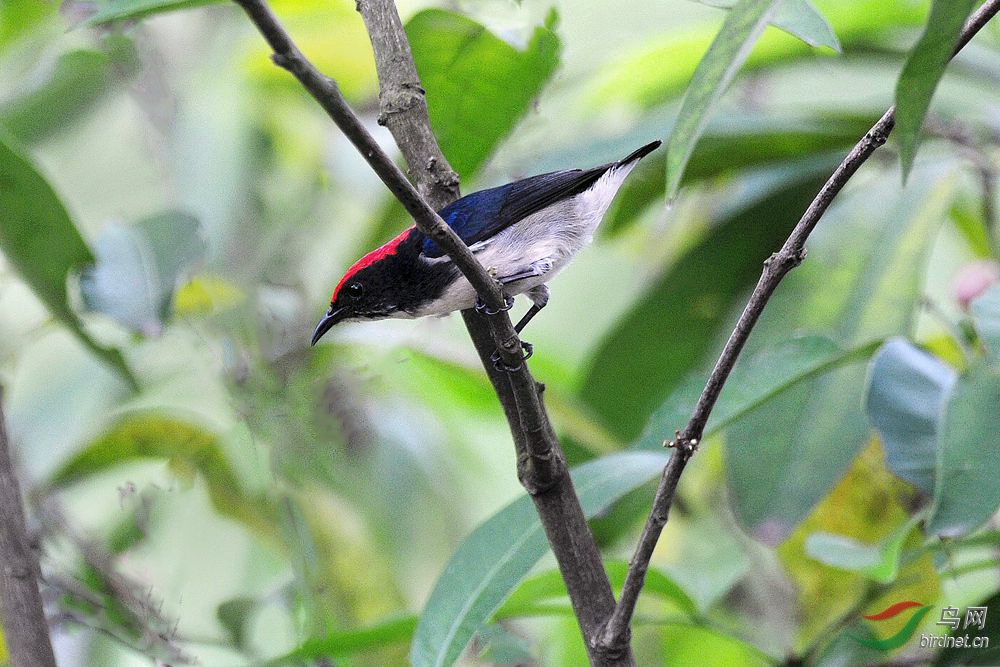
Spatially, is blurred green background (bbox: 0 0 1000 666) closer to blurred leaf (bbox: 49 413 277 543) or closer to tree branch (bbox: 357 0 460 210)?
blurred leaf (bbox: 49 413 277 543)

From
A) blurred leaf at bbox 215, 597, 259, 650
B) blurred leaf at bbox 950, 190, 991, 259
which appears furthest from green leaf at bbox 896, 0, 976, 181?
blurred leaf at bbox 950, 190, 991, 259

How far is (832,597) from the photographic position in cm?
176

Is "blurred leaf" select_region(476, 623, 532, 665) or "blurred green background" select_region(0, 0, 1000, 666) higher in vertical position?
"blurred green background" select_region(0, 0, 1000, 666)

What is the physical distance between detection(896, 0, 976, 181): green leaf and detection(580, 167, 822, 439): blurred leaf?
4.29ft

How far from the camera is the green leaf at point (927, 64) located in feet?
2.45

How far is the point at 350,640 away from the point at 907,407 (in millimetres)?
839

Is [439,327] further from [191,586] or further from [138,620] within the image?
[138,620]

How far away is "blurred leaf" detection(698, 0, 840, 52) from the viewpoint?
0.92m

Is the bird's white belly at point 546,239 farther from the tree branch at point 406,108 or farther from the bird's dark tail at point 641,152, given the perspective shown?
the tree branch at point 406,108

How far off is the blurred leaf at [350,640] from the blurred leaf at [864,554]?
21.9 inches

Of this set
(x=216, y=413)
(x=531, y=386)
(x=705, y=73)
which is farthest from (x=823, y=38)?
(x=216, y=413)

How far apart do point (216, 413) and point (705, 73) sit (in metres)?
1.34

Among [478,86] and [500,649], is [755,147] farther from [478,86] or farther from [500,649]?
[500,649]

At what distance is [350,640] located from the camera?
1.31m
